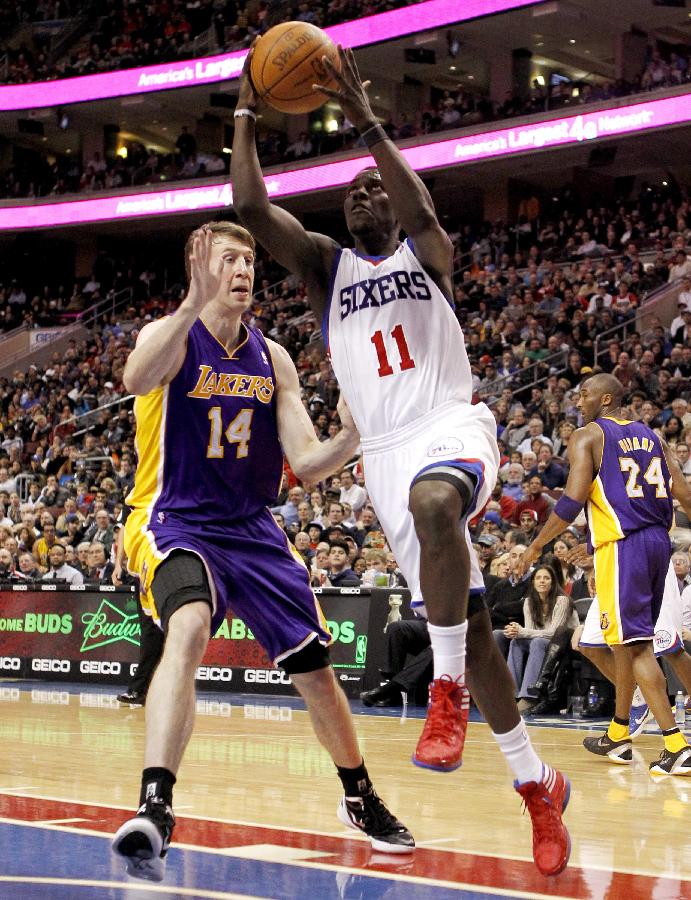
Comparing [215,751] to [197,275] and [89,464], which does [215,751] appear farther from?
[89,464]

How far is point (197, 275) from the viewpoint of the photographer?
419 cm

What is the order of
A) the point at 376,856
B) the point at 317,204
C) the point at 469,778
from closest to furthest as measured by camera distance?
the point at 376,856
the point at 469,778
the point at 317,204

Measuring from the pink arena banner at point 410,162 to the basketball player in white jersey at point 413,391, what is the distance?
1368 cm

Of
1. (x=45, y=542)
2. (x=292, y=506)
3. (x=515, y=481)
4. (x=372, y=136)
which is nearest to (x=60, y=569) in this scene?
(x=45, y=542)

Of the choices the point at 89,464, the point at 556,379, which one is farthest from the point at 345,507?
the point at 89,464

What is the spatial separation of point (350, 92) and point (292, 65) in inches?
11.5

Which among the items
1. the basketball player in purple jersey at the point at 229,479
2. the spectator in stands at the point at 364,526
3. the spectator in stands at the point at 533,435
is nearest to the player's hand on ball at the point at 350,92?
the basketball player in purple jersey at the point at 229,479

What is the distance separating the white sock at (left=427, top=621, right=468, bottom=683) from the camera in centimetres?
400

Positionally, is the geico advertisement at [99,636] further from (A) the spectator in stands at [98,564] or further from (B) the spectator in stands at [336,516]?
(B) the spectator in stands at [336,516]

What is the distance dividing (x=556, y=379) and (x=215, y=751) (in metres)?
10.2

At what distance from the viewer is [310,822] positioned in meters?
5.27

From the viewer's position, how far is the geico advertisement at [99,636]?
12.2 m

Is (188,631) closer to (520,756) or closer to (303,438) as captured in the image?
(303,438)

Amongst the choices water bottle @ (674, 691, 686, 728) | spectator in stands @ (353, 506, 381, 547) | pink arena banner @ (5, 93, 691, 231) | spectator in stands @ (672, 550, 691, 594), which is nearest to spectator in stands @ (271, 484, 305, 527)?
spectator in stands @ (353, 506, 381, 547)
